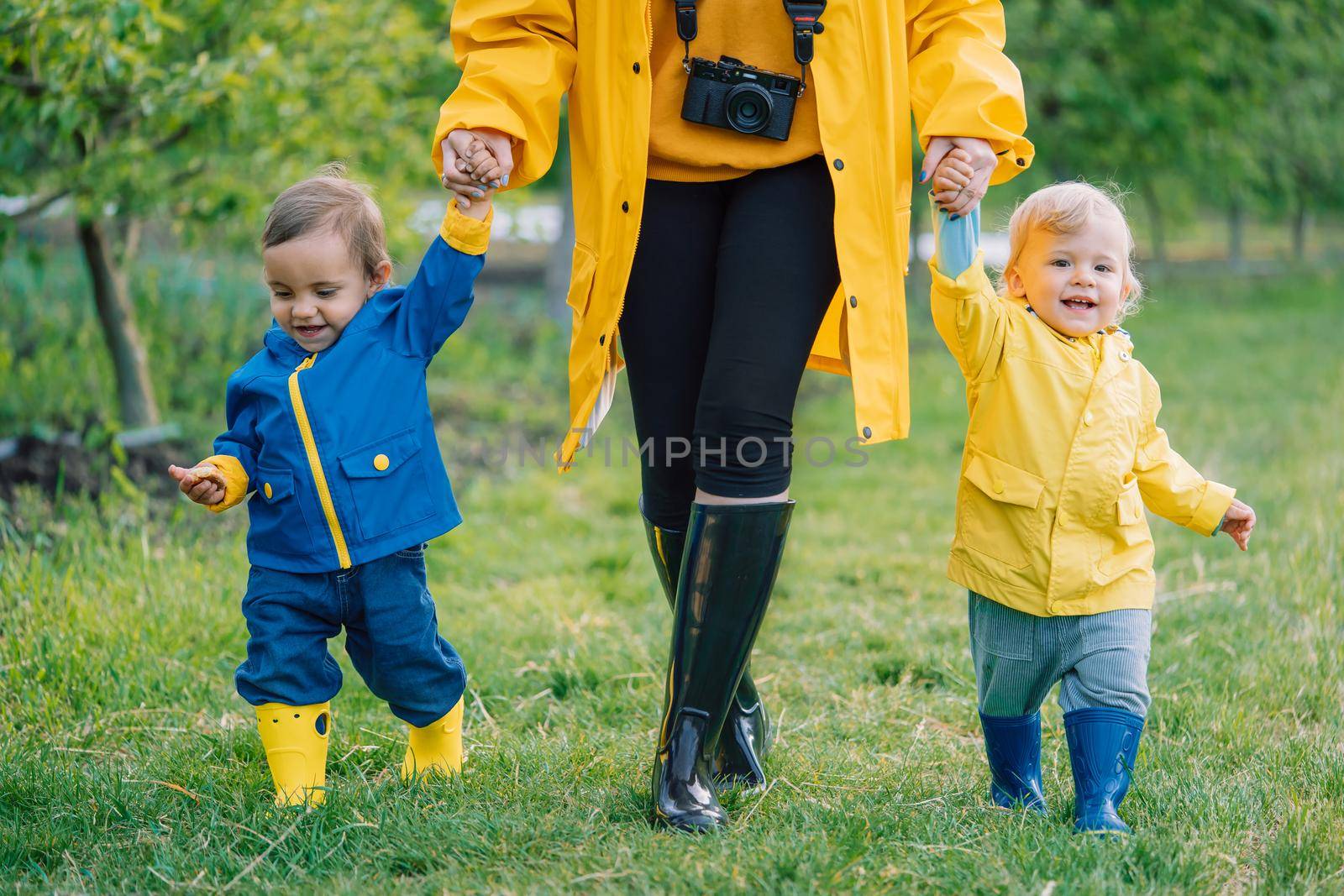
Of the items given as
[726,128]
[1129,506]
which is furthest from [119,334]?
[1129,506]

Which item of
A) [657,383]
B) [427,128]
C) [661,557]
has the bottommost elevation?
[661,557]

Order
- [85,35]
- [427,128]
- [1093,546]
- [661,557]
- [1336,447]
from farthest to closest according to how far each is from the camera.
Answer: [427,128]
[1336,447]
[85,35]
[661,557]
[1093,546]

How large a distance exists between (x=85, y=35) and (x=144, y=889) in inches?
116

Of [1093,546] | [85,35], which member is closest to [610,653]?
[1093,546]

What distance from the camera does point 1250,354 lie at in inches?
428

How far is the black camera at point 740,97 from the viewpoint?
7.56 feet

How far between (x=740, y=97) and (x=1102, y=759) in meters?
1.39

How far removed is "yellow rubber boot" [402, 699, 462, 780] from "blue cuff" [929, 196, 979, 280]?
1.35m

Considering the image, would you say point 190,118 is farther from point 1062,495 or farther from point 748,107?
point 1062,495

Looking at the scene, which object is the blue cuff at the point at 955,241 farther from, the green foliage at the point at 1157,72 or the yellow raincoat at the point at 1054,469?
the green foliage at the point at 1157,72

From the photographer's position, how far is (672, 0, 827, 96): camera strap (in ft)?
7.54

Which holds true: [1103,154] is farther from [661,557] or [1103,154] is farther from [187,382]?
[661,557]

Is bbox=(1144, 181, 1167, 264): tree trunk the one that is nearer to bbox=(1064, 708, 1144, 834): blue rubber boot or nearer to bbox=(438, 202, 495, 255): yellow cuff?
bbox=(1064, 708, 1144, 834): blue rubber boot

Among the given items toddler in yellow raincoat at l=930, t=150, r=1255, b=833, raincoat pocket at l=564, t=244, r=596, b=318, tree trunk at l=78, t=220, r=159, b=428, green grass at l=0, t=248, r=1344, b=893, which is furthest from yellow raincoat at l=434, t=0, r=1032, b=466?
tree trunk at l=78, t=220, r=159, b=428
